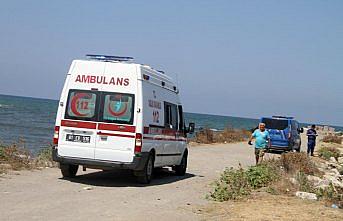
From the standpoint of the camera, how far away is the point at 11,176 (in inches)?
538

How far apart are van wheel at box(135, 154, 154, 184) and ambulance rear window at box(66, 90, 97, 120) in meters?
1.76

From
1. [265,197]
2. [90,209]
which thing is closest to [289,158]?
[265,197]

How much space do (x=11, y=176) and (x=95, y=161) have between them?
2289 millimetres

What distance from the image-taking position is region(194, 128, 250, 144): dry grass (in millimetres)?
36188

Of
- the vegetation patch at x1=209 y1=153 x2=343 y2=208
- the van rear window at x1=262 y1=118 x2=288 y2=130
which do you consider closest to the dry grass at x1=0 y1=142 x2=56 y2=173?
the vegetation patch at x1=209 y1=153 x2=343 y2=208

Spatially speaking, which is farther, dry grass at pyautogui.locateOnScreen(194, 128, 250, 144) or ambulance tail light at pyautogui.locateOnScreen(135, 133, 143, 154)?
dry grass at pyautogui.locateOnScreen(194, 128, 250, 144)

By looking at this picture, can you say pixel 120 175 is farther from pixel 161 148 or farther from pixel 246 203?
pixel 246 203

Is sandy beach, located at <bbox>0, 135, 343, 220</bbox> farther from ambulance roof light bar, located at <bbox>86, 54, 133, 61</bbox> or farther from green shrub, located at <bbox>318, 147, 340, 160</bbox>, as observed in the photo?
green shrub, located at <bbox>318, 147, 340, 160</bbox>

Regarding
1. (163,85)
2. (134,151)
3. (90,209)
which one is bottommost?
(90,209)

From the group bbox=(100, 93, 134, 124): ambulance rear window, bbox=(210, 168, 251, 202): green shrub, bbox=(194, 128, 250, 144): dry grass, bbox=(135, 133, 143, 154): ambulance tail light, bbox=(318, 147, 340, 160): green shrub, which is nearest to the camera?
bbox=(210, 168, 251, 202): green shrub

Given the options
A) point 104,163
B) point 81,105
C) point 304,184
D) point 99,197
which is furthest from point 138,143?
point 304,184

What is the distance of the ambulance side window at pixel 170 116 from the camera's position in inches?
599

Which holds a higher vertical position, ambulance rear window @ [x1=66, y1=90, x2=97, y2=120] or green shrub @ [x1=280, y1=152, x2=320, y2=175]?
ambulance rear window @ [x1=66, y1=90, x2=97, y2=120]

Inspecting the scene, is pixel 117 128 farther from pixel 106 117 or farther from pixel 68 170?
pixel 68 170
